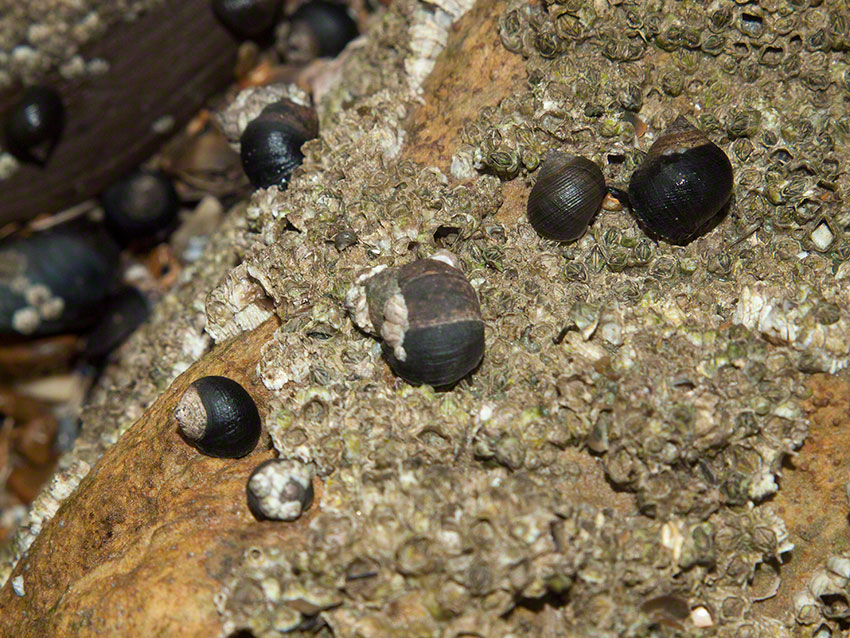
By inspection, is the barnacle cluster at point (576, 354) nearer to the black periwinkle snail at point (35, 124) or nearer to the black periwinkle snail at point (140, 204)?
the black periwinkle snail at point (140, 204)

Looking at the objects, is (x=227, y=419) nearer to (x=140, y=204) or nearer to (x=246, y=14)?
(x=140, y=204)

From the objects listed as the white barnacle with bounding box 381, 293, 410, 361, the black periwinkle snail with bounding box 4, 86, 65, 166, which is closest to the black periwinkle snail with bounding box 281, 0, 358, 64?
the black periwinkle snail with bounding box 4, 86, 65, 166

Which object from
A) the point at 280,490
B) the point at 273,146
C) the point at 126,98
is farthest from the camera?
the point at 126,98

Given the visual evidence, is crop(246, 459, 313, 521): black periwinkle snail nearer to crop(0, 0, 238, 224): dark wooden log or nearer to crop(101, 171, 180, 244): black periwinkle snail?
crop(101, 171, 180, 244): black periwinkle snail

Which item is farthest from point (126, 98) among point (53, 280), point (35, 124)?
point (53, 280)

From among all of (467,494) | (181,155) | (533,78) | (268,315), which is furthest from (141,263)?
(467,494)

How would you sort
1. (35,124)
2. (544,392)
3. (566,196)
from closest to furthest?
(544,392) → (566,196) → (35,124)
